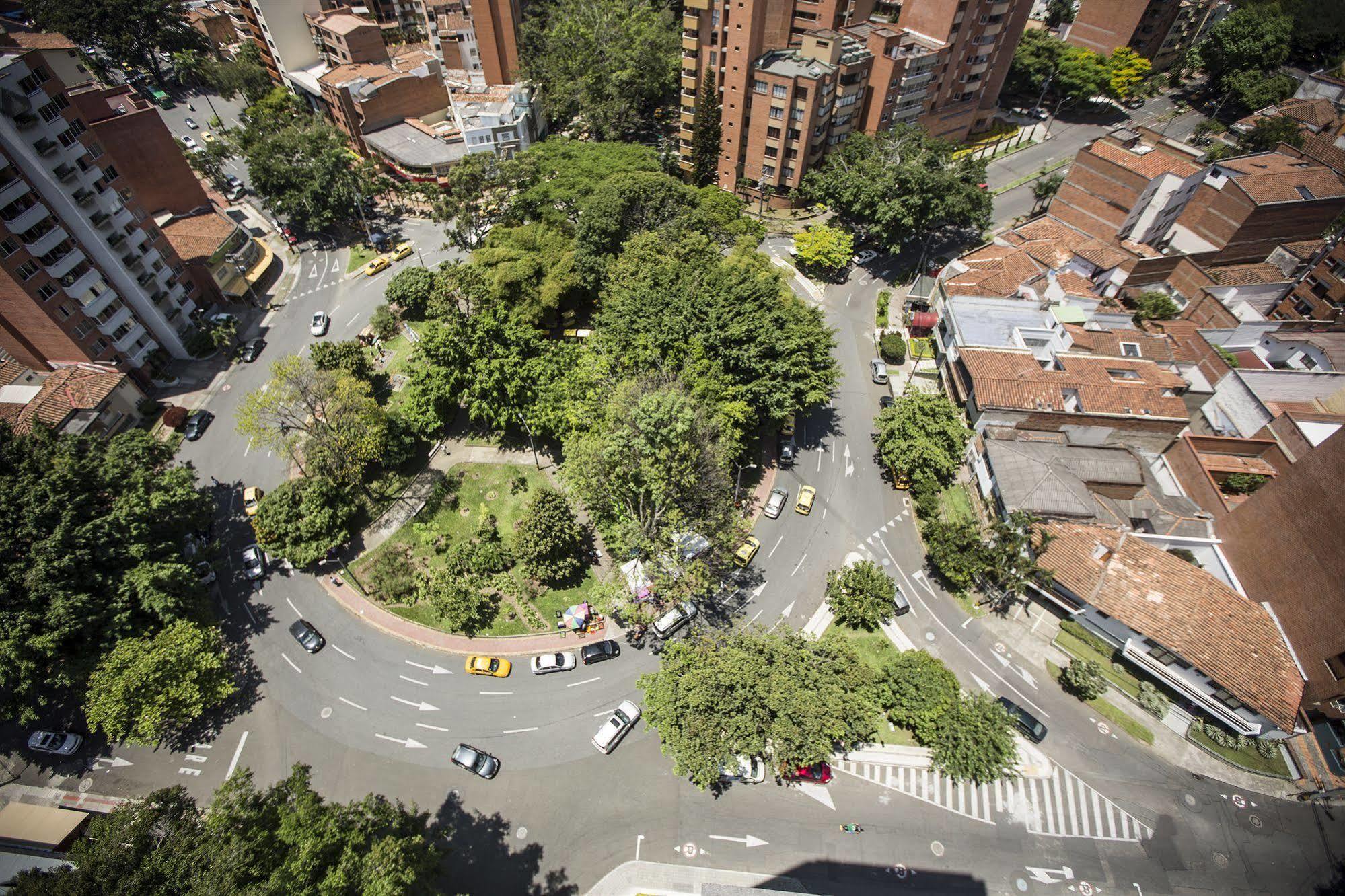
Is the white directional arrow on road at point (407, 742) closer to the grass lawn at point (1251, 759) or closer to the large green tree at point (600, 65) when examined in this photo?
the grass lawn at point (1251, 759)

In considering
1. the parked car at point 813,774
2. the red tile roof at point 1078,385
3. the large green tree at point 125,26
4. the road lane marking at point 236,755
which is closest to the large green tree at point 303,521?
the road lane marking at point 236,755

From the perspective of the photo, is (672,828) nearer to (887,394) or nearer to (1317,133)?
(887,394)

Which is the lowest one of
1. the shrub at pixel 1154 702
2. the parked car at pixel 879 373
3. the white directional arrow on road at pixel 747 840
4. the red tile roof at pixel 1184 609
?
the white directional arrow on road at pixel 747 840

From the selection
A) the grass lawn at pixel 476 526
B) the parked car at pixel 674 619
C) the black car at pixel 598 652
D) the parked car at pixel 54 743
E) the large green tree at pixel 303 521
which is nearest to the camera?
the parked car at pixel 54 743

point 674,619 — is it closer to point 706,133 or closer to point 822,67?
point 706,133

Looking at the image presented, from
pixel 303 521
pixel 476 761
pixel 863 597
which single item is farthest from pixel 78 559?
pixel 863 597
